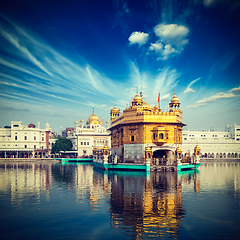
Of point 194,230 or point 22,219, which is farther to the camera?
point 22,219

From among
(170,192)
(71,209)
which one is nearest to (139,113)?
(170,192)

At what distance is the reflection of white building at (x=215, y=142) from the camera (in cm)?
9806

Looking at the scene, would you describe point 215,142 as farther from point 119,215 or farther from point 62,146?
point 119,215

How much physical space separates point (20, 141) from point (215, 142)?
69.1m

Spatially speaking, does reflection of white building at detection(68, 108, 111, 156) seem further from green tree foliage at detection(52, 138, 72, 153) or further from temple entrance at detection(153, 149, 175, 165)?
temple entrance at detection(153, 149, 175, 165)

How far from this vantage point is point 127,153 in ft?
147

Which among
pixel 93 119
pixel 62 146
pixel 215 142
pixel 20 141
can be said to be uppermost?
pixel 93 119

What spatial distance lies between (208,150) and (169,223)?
91254 mm

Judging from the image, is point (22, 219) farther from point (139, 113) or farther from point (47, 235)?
point (139, 113)

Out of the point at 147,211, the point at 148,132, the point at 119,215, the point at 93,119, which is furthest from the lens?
the point at 93,119

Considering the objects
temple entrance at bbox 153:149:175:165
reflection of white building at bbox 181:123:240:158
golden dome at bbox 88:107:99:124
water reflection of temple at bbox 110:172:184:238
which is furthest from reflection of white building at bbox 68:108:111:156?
water reflection of temple at bbox 110:172:184:238

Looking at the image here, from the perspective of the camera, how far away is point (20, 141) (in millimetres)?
94375

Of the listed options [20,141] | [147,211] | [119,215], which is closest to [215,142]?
[20,141]

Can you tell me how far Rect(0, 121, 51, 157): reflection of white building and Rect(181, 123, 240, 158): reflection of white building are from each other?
52062 millimetres
